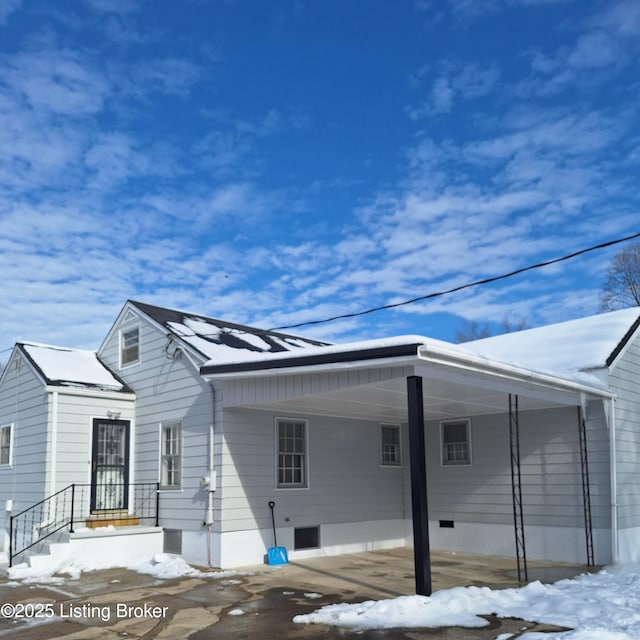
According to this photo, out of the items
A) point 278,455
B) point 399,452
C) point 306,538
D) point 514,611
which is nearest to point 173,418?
point 278,455

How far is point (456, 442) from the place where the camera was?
1449 cm

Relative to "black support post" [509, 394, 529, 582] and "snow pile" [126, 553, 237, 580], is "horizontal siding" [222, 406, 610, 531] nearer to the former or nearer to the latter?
"black support post" [509, 394, 529, 582]

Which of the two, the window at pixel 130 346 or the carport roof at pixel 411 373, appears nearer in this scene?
the carport roof at pixel 411 373

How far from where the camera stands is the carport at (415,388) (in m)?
8.01

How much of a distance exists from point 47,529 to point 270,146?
10.7 m

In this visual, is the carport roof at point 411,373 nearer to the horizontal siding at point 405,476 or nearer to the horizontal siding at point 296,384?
the horizontal siding at point 296,384

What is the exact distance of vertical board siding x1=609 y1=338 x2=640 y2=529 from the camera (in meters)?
12.0

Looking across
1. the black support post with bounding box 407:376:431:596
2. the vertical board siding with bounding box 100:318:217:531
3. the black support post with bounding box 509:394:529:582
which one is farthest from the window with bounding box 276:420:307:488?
the black support post with bounding box 407:376:431:596

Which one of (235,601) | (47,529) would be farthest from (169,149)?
(235,601)

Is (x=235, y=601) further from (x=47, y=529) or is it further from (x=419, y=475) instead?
(x=47, y=529)

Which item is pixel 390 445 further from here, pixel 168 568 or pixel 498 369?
pixel 498 369

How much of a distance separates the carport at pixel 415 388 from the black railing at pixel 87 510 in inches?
128

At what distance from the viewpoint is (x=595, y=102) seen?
12406 millimetres

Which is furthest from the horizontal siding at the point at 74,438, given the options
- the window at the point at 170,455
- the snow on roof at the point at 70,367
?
the window at the point at 170,455
